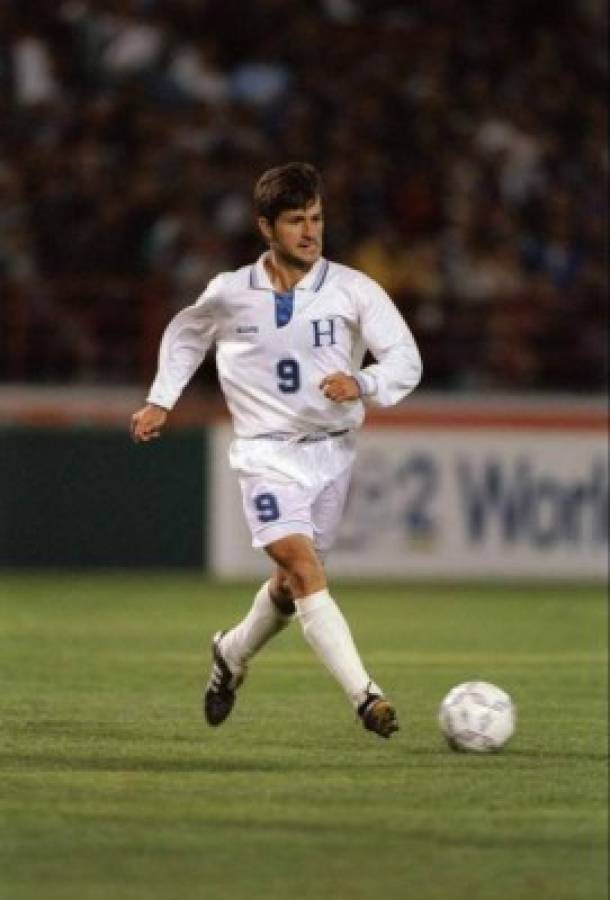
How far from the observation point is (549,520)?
762 inches

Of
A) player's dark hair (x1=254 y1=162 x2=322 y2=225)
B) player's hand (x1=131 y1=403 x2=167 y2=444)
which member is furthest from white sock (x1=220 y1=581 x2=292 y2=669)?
player's dark hair (x1=254 y1=162 x2=322 y2=225)

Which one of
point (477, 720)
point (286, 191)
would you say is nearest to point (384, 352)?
point (286, 191)

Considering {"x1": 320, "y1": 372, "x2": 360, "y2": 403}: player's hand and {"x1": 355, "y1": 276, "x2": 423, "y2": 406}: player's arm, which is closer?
{"x1": 320, "y1": 372, "x2": 360, "y2": 403}: player's hand

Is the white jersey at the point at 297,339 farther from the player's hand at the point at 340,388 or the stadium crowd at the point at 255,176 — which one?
the stadium crowd at the point at 255,176

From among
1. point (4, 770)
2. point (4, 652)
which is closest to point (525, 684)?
point (4, 652)

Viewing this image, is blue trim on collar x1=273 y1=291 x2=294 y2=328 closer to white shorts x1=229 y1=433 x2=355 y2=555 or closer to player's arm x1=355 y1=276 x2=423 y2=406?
player's arm x1=355 y1=276 x2=423 y2=406

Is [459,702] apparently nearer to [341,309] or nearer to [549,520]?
[341,309]

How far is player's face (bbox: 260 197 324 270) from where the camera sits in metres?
9.05

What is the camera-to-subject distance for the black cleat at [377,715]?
8617 millimetres

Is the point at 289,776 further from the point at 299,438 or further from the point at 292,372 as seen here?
the point at 292,372

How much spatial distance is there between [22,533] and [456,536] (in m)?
3.22

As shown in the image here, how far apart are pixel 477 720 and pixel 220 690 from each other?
45.3 inches

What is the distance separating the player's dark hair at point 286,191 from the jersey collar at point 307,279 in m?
0.26

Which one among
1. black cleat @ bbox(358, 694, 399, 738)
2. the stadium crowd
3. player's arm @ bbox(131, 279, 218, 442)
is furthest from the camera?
the stadium crowd
